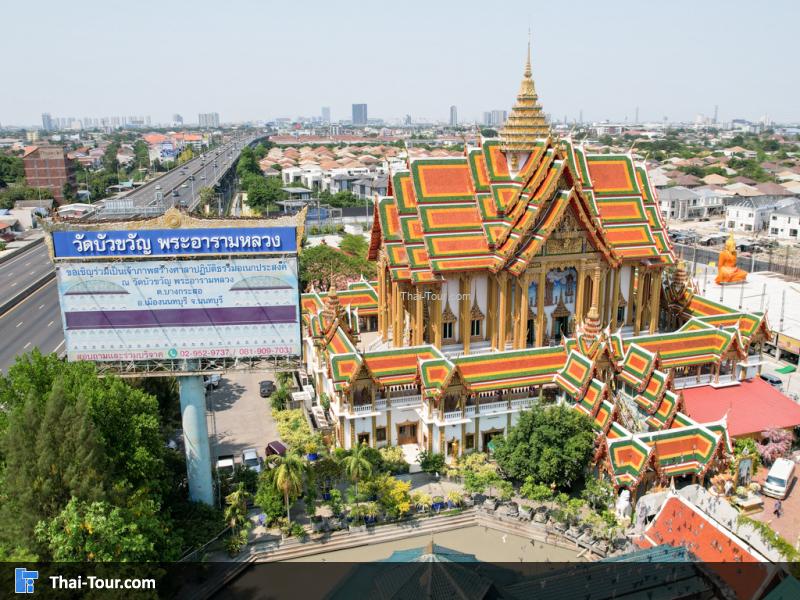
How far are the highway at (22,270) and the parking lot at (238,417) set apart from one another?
31.7 m

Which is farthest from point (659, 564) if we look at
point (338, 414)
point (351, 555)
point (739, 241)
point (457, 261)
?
point (739, 241)

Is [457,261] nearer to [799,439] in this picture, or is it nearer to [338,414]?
[338,414]

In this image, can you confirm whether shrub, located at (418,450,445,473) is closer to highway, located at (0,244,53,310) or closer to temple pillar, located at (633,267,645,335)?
temple pillar, located at (633,267,645,335)

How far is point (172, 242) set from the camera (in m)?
27.5

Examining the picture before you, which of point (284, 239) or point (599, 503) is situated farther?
point (599, 503)

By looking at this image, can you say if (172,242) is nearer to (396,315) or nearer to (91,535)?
(91,535)

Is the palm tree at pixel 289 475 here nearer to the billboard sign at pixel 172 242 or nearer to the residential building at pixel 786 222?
the billboard sign at pixel 172 242

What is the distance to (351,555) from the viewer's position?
93.6 feet

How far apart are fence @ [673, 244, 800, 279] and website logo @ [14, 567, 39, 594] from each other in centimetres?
7000

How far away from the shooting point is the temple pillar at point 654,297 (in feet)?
142

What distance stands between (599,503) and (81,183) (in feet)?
473

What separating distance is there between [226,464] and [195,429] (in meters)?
5.12

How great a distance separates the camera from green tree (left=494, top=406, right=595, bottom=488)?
30.6 metres

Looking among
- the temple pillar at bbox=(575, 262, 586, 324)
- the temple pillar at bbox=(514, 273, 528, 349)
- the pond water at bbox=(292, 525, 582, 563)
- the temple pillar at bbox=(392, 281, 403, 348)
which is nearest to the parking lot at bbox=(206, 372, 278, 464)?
the temple pillar at bbox=(392, 281, 403, 348)
